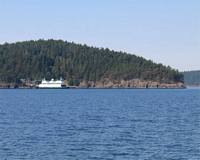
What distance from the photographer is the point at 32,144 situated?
40.7m

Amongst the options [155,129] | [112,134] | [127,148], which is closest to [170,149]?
[127,148]

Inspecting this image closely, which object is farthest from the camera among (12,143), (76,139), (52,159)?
(76,139)

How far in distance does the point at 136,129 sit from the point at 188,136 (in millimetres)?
6816

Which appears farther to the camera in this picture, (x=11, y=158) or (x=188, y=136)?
(x=188, y=136)

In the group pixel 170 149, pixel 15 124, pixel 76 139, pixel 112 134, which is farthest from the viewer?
pixel 15 124

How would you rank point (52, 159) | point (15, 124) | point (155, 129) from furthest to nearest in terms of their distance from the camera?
1. point (15, 124)
2. point (155, 129)
3. point (52, 159)

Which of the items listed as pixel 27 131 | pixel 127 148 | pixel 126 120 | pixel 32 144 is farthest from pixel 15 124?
pixel 127 148

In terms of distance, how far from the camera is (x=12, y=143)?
1617 inches

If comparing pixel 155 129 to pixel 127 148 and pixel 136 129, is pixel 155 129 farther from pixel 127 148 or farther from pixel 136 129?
pixel 127 148

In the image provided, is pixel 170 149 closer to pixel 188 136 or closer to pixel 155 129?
pixel 188 136

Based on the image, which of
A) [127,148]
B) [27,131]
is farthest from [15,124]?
[127,148]

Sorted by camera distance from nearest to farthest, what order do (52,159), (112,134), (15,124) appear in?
(52,159), (112,134), (15,124)

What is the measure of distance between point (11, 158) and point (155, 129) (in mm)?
19125

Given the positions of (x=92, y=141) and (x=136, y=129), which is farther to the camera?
(x=136, y=129)
